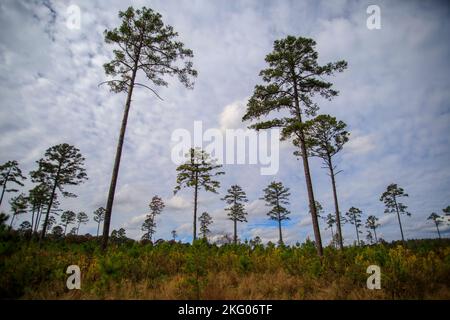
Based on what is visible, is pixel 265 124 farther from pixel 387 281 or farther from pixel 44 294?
pixel 44 294

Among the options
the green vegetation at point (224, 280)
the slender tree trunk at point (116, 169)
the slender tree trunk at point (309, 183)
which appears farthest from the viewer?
the slender tree trunk at point (309, 183)

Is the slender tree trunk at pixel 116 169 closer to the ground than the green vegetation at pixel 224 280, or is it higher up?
higher up

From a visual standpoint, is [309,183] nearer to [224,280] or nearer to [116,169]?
[224,280]

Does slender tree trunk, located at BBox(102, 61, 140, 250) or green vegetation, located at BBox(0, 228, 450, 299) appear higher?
slender tree trunk, located at BBox(102, 61, 140, 250)

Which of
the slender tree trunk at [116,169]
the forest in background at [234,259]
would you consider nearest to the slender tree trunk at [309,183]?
the forest in background at [234,259]

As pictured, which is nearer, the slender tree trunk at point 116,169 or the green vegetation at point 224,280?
the green vegetation at point 224,280

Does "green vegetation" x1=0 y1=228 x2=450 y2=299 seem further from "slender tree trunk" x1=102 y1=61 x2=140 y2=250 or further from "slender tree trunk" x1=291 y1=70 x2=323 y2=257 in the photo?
"slender tree trunk" x1=291 y1=70 x2=323 y2=257

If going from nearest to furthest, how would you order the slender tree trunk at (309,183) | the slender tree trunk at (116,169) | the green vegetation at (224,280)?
the green vegetation at (224,280)
the slender tree trunk at (116,169)
the slender tree trunk at (309,183)

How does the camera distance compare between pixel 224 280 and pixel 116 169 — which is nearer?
pixel 224 280

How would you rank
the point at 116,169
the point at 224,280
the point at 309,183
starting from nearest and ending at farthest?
the point at 224,280 < the point at 116,169 < the point at 309,183

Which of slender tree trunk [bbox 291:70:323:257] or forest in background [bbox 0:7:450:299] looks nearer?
forest in background [bbox 0:7:450:299]

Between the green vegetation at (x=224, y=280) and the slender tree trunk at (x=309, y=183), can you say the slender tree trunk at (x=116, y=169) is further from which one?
the slender tree trunk at (x=309, y=183)

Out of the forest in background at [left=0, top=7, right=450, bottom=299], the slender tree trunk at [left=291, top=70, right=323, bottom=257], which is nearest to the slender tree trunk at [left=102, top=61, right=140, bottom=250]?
the forest in background at [left=0, top=7, right=450, bottom=299]
